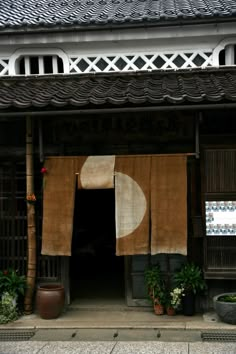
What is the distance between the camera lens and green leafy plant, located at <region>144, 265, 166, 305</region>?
30.0 ft

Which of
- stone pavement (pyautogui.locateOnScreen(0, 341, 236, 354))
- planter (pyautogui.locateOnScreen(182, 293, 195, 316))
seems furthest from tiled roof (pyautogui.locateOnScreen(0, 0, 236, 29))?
stone pavement (pyautogui.locateOnScreen(0, 341, 236, 354))

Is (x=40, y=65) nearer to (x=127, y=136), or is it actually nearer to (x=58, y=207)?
(x=127, y=136)

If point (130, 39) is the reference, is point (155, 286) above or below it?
below

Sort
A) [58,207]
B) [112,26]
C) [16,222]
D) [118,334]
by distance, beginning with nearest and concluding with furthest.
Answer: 1. [118,334]
2. [58,207]
3. [16,222]
4. [112,26]

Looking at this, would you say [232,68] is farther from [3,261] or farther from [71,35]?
[3,261]

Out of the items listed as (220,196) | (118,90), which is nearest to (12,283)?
(118,90)

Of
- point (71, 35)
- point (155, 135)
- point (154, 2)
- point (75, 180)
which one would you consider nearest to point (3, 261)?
point (75, 180)

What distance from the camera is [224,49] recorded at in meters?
10.3

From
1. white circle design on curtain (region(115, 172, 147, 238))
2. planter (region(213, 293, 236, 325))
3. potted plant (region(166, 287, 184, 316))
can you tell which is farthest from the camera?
white circle design on curtain (region(115, 172, 147, 238))

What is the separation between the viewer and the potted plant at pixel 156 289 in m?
9.13

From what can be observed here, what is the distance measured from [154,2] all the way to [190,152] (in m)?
4.98

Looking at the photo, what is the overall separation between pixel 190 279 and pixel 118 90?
146 inches

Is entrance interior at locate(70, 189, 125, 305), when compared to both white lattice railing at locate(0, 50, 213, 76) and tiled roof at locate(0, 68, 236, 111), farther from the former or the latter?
tiled roof at locate(0, 68, 236, 111)

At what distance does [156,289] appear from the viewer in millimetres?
9133
